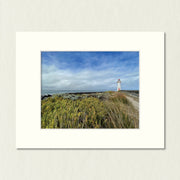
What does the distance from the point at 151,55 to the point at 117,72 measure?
42cm

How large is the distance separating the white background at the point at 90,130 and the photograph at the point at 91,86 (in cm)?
6

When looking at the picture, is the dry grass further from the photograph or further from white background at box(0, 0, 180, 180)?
white background at box(0, 0, 180, 180)

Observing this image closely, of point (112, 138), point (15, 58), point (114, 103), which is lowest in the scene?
point (112, 138)

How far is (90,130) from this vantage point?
164 cm

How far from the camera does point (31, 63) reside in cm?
164

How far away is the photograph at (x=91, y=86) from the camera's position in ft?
5.40

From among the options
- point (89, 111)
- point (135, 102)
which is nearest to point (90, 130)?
point (89, 111)
